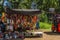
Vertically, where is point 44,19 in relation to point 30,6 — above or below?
below

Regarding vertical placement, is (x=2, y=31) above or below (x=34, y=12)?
below

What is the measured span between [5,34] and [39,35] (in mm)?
2534

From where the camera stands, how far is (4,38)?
1378 centimetres

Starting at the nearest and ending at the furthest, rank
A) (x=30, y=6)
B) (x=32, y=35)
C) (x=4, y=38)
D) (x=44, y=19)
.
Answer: (x=4, y=38) < (x=32, y=35) < (x=30, y=6) < (x=44, y=19)

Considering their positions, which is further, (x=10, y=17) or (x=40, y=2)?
(x=40, y=2)

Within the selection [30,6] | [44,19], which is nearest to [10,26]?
[30,6]

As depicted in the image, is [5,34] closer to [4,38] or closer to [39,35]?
[4,38]

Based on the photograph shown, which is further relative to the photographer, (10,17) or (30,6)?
(30,6)

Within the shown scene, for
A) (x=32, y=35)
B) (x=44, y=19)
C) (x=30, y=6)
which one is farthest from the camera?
(x=44, y=19)

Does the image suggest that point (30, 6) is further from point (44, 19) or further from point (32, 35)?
point (32, 35)

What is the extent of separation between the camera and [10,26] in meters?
14.5

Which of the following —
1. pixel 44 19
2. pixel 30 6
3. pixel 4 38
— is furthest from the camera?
pixel 44 19

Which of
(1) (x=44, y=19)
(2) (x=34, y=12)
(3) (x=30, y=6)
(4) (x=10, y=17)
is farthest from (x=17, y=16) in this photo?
(1) (x=44, y=19)

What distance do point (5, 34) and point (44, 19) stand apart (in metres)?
15.5
